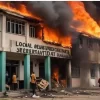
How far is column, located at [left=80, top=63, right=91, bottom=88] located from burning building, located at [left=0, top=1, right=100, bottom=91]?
52.0 inches

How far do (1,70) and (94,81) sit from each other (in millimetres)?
16843

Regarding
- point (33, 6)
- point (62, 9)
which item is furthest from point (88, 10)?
point (33, 6)

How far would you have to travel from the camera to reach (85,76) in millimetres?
35281

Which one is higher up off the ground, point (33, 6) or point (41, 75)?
point (33, 6)

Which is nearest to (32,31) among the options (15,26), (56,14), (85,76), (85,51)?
(15,26)

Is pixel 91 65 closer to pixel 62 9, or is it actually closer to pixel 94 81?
pixel 94 81

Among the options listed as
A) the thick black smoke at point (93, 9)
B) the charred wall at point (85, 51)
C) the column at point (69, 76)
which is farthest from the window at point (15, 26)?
the charred wall at point (85, 51)

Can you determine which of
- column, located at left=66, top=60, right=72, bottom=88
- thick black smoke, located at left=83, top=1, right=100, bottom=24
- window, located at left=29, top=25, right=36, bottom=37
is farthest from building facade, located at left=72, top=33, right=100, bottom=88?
window, located at left=29, top=25, right=36, bottom=37

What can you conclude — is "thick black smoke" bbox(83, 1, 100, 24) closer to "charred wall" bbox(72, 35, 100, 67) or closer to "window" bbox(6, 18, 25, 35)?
"charred wall" bbox(72, 35, 100, 67)

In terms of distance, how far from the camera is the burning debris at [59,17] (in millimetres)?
26391

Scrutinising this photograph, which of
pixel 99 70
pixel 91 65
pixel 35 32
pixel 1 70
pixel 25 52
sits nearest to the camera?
pixel 1 70

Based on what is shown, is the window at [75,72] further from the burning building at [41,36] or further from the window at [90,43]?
the window at [90,43]

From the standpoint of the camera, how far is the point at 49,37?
28672 millimetres

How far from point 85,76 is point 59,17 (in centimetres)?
956
